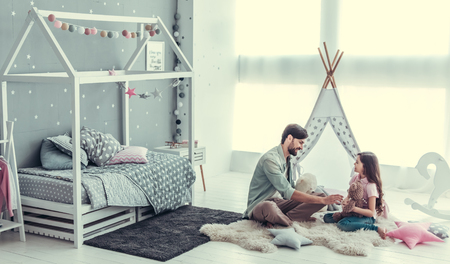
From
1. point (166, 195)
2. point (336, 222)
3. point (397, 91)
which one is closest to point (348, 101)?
point (397, 91)

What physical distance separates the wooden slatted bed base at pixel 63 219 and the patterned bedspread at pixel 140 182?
97 millimetres

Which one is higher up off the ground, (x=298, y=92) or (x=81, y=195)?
(x=298, y=92)

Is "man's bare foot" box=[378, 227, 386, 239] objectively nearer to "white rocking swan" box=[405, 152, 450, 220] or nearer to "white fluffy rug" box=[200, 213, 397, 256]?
"white fluffy rug" box=[200, 213, 397, 256]

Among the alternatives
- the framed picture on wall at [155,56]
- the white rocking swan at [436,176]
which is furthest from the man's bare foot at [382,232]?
the framed picture on wall at [155,56]

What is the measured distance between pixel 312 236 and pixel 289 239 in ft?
0.76

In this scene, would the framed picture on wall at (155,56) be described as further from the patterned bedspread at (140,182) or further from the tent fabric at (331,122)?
the tent fabric at (331,122)

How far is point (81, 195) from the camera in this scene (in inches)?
137

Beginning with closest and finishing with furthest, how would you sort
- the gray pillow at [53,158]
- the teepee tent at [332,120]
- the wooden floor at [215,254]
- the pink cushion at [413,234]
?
→ 1. the wooden floor at [215,254]
2. the pink cushion at [413,234]
3. the gray pillow at [53,158]
4. the teepee tent at [332,120]

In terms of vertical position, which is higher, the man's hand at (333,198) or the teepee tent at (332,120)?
the teepee tent at (332,120)

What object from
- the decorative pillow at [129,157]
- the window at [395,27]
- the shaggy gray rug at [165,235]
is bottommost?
the shaggy gray rug at [165,235]

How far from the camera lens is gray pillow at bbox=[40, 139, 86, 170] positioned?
12.7 ft

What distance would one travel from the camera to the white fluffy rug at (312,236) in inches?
132

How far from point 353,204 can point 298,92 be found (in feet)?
7.47

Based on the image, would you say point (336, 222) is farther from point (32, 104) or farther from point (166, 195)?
point (32, 104)
